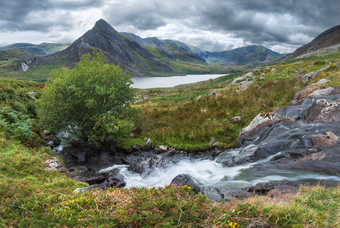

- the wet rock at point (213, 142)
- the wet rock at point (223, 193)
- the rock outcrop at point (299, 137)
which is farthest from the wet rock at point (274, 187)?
the wet rock at point (213, 142)

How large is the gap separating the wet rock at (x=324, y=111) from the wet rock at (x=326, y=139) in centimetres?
218

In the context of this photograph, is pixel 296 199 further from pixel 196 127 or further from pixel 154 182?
pixel 196 127

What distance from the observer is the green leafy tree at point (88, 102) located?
1770 centimetres

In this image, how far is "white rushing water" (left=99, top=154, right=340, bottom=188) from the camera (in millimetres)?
11359

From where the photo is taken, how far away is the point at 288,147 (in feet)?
44.7

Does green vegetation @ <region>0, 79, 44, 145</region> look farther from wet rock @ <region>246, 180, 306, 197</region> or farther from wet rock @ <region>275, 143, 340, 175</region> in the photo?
wet rock @ <region>275, 143, 340, 175</region>

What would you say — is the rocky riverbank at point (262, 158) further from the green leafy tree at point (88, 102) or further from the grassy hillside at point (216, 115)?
the green leafy tree at point (88, 102)

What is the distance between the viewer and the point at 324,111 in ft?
47.8

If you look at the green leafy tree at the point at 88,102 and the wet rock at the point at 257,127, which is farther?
the green leafy tree at the point at 88,102

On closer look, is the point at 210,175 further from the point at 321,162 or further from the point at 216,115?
the point at 216,115

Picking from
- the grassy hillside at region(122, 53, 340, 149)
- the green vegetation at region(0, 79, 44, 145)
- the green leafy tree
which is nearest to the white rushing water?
the grassy hillside at region(122, 53, 340, 149)

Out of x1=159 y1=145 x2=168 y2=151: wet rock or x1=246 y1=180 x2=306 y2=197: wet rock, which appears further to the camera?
x1=159 y1=145 x2=168 y2=151: wet rock

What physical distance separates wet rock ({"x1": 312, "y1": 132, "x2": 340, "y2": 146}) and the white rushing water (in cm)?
288

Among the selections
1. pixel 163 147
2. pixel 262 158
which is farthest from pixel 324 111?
pixel 163 147
